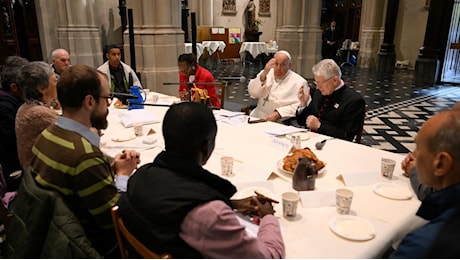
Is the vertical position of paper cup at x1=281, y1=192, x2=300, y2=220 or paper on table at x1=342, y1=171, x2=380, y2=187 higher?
paper cup at x1=281, y1=192, x2=300, y2=220

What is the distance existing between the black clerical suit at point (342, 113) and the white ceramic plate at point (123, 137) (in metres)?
1.56

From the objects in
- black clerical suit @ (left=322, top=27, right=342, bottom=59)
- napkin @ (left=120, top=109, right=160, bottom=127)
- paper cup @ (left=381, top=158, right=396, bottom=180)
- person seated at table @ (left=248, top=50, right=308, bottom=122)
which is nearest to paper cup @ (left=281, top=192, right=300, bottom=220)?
paper cup @ (left=381, top=158, right=396, bottom=180)

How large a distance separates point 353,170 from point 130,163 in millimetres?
1284

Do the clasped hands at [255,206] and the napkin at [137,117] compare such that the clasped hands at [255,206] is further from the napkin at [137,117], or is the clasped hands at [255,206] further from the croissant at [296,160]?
the napkin at [137,117]

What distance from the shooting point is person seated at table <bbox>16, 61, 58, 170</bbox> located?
210cm

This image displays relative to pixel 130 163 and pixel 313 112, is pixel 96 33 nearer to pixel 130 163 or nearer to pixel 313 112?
pixel 313 112

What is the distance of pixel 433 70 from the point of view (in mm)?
9656

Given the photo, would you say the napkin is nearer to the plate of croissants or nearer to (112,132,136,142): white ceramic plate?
(112,132,136,142): white ceramic plate

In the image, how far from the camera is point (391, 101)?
24.7 ft

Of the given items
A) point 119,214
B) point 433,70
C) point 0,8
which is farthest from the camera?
point 433,70

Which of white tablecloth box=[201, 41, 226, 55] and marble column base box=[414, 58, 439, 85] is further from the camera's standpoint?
white tablecloth box=[201, 41, 226, 55]

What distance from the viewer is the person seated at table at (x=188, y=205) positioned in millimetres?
1063

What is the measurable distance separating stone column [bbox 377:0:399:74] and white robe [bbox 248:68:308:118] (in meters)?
9.11

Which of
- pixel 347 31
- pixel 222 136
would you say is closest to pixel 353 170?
pixel 222 136
